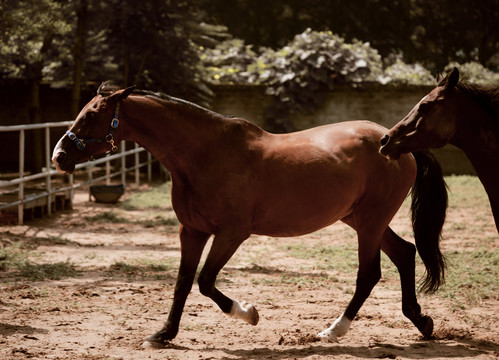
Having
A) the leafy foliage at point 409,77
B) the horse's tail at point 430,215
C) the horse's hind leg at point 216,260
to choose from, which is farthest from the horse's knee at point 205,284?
the leafy foliage at point 409,77

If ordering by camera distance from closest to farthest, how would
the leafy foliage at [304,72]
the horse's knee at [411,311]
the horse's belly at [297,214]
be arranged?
the horse's belly at [297,214], the horse's knee at [411,311], the leafy foliage at [304,72]

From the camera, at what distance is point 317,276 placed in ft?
23.0

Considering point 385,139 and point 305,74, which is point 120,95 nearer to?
point 385,139

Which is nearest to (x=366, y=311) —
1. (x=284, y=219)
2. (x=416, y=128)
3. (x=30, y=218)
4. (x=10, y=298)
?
(x=284, y=219)

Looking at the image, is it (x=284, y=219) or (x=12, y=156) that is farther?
(x=12, y=156)

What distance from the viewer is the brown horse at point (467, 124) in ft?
14.7

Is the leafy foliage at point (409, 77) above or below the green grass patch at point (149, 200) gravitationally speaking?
above

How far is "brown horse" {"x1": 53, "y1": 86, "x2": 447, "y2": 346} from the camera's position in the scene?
182 inches

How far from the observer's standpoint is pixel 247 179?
472 centimetres

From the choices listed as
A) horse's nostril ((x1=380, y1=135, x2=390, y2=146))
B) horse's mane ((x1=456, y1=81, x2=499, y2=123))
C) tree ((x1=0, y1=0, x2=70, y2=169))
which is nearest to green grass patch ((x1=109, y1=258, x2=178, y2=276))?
horse's nostril ((x1=380, y1=135, x2=390, y2=146))

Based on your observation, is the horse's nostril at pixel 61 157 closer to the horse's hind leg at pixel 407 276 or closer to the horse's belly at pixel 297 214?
the horse's belly at pixel 297 214

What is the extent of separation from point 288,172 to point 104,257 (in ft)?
12.2

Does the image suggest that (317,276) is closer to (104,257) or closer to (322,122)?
(104,257)

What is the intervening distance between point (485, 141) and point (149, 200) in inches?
358
